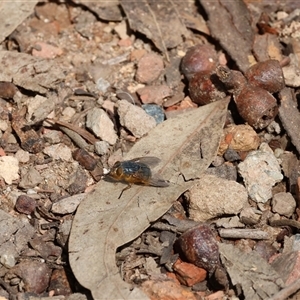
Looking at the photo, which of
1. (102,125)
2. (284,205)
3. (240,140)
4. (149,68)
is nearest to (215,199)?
(284,205)

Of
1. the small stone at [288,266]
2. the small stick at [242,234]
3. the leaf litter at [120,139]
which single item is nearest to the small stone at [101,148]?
the leaf litter at [120,139]

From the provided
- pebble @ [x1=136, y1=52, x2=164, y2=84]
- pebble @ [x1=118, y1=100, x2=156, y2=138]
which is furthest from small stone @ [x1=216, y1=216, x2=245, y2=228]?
pebble @ [x1=136, y1=52, x2=164, y2=84]

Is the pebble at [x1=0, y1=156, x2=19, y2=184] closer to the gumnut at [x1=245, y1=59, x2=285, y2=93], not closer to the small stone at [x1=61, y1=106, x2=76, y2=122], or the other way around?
the small stone at [x1=61, y1=106, x2=76, y2=122]

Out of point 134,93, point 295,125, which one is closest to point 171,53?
point 134,93

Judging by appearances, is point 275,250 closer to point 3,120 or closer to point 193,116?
point 193,116

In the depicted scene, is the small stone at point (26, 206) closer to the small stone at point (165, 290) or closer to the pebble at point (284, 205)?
the small stone at point (165, 290)

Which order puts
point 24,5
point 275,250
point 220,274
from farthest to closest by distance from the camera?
1. point 24,5
2. point 275,250
3. point 220,274

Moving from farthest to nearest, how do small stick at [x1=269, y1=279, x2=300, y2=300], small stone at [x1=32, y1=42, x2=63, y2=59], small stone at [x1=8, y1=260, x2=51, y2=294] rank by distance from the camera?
small stone at [x1=32, y1=42, x2=63, y2=59], small stone at [x1=8, y1=260, x2=51, y2=294], small stick at [x1=269, y1=279, x2=300, y2=300]

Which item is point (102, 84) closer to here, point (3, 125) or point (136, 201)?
point (3, 125)
